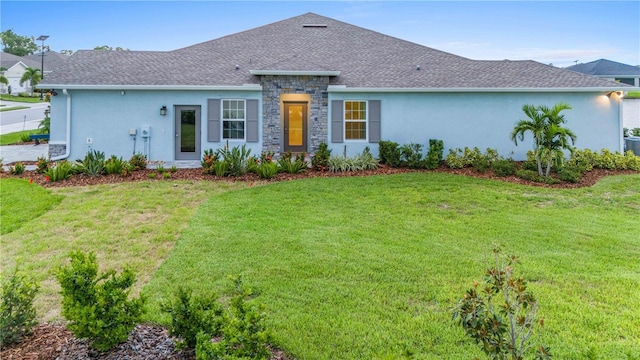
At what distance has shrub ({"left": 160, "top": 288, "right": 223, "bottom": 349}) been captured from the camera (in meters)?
3.13

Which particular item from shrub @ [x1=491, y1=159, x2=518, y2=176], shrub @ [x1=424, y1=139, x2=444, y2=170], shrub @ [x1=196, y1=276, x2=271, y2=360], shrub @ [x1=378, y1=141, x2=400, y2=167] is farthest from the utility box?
shrub @ [x1=196, y1=276, x2=271, y2=360]

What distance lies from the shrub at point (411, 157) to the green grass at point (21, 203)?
9759 millimetres

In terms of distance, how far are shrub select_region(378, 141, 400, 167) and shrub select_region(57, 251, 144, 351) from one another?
34.5 ft

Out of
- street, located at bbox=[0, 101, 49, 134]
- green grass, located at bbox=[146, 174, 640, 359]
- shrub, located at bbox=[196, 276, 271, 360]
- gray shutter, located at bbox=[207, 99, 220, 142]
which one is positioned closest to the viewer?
shrub, located at bbox=[196, 276, 271, 360]

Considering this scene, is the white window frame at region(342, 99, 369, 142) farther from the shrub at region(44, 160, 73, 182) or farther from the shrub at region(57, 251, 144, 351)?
the shrub at region(57, 251, 144, 351)

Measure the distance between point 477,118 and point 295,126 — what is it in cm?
701

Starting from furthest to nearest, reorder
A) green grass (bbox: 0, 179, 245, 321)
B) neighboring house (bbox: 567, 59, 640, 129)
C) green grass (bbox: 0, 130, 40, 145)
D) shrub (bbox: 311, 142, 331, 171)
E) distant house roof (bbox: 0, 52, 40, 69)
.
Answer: distant house roof (bbox: 0, 52, 40, 69)
neighboring house (bbox: 567, 59, 640, 129)
green grass (bbox: 0, 130, 40, 145)
shrub (bbox: 311, 142, 331, 171)
green grass (bbox: 0, 179, 245, 321)

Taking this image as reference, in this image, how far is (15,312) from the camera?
3375 mm

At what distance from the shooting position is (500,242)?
20.6 feet

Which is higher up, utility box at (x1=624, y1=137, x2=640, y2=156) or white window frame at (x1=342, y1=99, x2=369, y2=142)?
white window frame at (x1=342, y1=99, x2=369, y2=142)

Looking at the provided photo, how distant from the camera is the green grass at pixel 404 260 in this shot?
362 cm

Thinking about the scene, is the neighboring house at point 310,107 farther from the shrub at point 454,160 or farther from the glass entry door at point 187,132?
the shrub at point 454,160

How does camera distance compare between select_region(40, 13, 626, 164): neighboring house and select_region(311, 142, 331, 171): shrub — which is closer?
select_region(311, 142, 331, 171): shrub

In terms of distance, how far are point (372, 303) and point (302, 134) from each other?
12407mm
